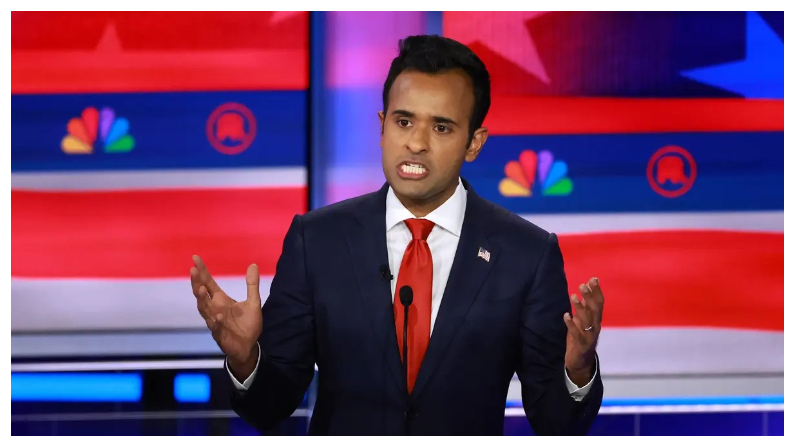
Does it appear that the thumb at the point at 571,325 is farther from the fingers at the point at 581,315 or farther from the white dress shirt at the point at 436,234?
the white dress shirt at the point at 436,234

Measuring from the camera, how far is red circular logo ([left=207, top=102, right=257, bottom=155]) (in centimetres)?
312

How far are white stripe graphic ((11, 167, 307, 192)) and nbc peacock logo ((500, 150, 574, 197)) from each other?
76 centimetres

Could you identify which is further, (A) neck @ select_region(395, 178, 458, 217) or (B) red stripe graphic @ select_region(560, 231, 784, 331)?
(B) red stripe graphic @ select_region(560, 231, 784, 331)

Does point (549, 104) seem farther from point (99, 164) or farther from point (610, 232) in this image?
point (99, 164)

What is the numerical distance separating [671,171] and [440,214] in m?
1.51

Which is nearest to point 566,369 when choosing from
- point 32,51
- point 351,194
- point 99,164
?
point 351,194

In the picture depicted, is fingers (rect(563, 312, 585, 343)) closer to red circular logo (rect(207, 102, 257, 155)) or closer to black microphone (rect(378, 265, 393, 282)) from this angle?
black microphone (rect(378, 265, 393, 282))

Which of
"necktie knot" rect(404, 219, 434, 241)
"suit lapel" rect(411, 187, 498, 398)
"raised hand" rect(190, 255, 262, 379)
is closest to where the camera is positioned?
"raised hand" rect(190, 255, 262, 379)

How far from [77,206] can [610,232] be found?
1977 millimetres

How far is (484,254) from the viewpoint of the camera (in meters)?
Answer: 1.95

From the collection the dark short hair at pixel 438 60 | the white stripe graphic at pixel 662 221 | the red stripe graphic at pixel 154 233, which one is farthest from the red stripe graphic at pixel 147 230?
the dark short hair at pixel 438 60

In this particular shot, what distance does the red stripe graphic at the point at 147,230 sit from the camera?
3.12 metres

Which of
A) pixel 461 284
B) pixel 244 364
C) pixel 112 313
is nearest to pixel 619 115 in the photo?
pixel 461 284

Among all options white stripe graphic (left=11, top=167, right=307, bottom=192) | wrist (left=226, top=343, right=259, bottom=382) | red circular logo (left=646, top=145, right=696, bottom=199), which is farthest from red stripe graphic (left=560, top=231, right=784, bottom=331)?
wrist (left=226, top=343, right=259, bottom=382)
